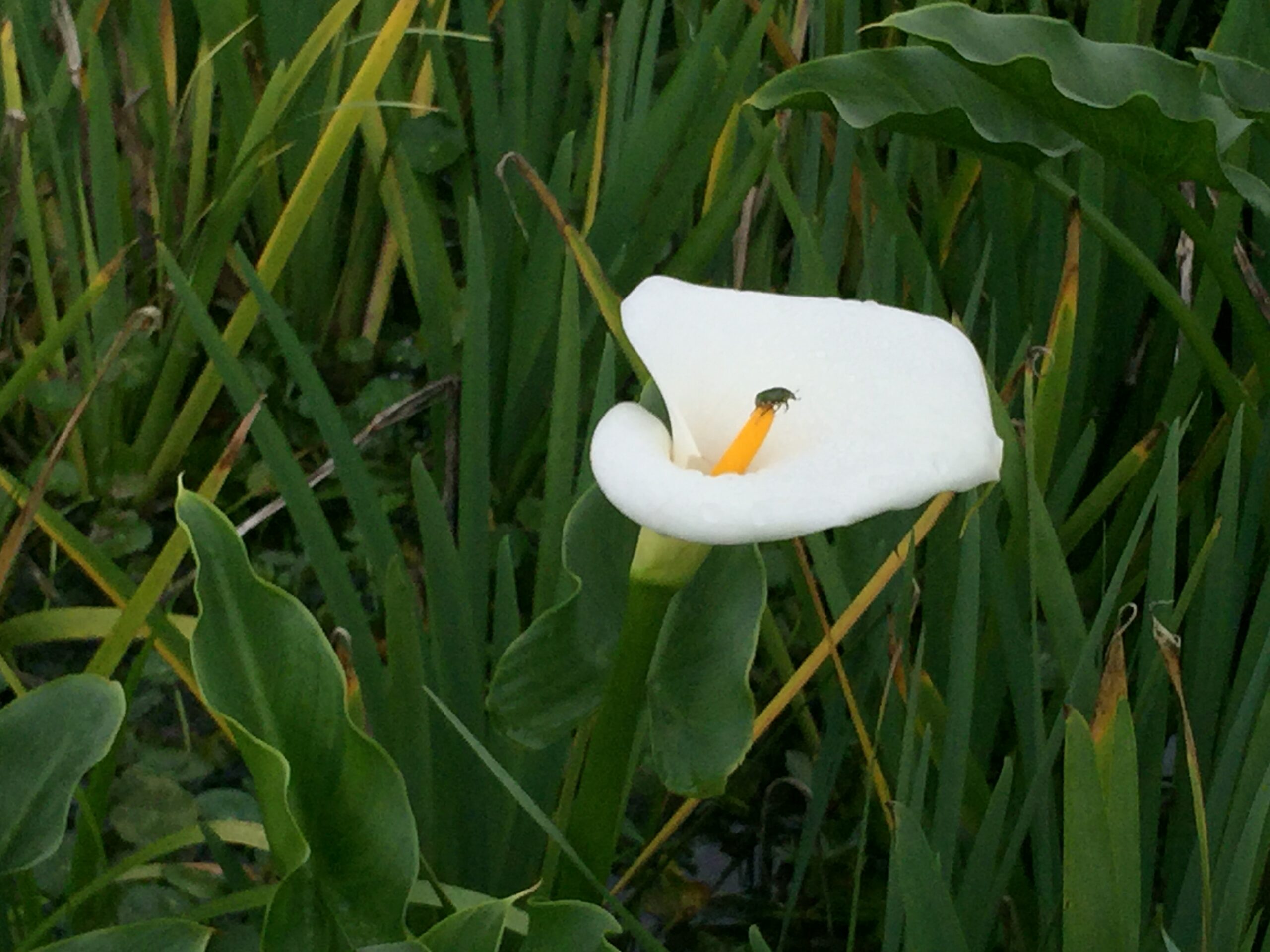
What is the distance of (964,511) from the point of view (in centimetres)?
66

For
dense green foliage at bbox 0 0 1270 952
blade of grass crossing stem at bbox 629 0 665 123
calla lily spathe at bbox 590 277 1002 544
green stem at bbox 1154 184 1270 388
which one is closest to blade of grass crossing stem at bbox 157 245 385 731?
dense green foliage at bbox 0 0 1270 952

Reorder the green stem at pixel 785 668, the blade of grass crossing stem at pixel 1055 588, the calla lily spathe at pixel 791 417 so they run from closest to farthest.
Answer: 1. the calla lily spathe at pixel 791 417
2. the blade of grass crossing stem at pixel 1055 588
3. the green stem at pixel 785 668

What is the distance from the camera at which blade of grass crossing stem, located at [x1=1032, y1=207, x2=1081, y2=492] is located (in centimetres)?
63

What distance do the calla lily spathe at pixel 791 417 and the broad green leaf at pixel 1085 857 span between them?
11 cm

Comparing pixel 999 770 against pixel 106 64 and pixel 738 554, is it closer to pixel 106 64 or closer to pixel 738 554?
pixel 738 554

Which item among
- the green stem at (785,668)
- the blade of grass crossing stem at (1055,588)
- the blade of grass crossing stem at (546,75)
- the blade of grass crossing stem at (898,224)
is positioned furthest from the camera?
the blade of grass crossing stem at (546,75)

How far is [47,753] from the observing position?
48 centimetres

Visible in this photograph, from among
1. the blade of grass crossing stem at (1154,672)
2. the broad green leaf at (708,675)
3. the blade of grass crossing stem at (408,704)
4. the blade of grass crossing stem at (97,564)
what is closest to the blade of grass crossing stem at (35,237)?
the blade of grass crossing stem at (97,564)

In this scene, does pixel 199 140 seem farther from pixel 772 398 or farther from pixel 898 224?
pixel 772 398

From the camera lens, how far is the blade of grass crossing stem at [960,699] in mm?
534

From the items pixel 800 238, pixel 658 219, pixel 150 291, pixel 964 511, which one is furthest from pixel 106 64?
pixel 964 511

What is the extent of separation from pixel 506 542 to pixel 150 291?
495mm

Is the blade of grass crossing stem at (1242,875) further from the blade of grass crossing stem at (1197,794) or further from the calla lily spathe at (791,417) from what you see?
the calla lily spathe at (791,417)

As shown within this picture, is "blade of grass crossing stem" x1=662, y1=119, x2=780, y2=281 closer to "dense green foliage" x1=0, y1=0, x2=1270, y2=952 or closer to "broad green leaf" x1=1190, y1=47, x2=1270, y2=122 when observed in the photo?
"dense green foliage" x1=0, y1=0, x2=1270, y2=952
